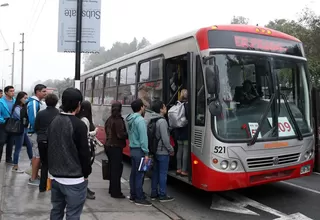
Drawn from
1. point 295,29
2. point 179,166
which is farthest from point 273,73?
point 295,29

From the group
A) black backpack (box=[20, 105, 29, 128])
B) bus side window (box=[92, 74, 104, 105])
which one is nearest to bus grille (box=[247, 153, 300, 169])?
black backpack (box=[20, 105, 29, 128])

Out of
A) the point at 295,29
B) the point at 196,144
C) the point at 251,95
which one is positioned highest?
the point at 295,29

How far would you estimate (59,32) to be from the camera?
346 inches

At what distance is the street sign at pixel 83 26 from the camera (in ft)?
28.8

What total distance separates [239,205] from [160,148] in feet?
5.52

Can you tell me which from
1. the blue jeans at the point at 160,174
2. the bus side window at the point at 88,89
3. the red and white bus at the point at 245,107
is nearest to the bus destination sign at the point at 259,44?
the red and white bus at the point at 245,107

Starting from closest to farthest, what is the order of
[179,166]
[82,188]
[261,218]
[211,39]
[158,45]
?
[82,188], [261,218], [211,39], [179,166], [158,45]

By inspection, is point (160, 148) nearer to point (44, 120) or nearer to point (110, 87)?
point (44, 120)

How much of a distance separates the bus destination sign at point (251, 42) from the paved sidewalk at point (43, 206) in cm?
294

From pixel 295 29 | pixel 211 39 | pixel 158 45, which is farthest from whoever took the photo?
pixel 295 29

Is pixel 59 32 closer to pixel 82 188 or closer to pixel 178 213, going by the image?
pixel 178 213

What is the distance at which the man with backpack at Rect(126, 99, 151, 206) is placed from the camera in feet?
20.0

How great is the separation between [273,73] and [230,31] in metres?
1.04

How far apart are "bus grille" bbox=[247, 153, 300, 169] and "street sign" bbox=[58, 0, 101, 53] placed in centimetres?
487
